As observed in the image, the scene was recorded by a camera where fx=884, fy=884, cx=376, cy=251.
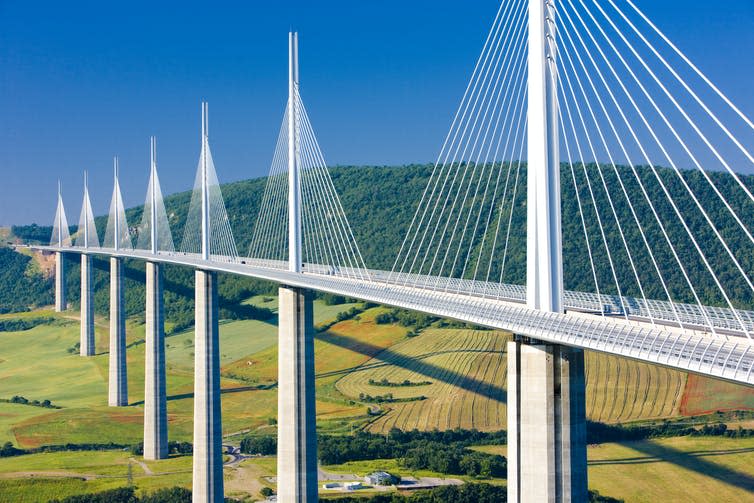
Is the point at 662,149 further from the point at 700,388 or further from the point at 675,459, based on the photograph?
the point at 700,388

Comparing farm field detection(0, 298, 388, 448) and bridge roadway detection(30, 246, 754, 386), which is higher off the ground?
bridge roadway detection(30, 246, 754, 386)

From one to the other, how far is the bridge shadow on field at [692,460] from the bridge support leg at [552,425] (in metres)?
20.8

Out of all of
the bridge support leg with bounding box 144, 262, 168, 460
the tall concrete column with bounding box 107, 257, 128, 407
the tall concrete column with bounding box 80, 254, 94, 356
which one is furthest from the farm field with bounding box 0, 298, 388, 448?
the bridge support leg with bounding box 144, 262, 168, 460

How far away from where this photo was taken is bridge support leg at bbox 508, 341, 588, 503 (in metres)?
17.2

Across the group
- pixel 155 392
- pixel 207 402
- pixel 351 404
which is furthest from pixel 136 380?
pixel 207 402

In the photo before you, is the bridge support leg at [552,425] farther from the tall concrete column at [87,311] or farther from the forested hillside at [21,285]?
the forested hillside at [21,285]

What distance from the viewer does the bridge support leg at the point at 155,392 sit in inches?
1788

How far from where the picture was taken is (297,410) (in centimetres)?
2981

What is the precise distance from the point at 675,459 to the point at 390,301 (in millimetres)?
20395

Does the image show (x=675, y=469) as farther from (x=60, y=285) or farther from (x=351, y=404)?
(x=60, y=285)

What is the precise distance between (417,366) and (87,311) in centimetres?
3155

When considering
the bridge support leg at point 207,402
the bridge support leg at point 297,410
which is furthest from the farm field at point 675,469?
the bridge support leg at point 207,402

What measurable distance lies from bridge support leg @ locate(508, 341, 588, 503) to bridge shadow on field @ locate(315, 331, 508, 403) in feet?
105

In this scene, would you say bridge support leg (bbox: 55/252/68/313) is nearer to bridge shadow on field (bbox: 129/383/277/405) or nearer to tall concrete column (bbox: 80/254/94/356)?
tall concrete column (bbox: 80/254/94/356)
